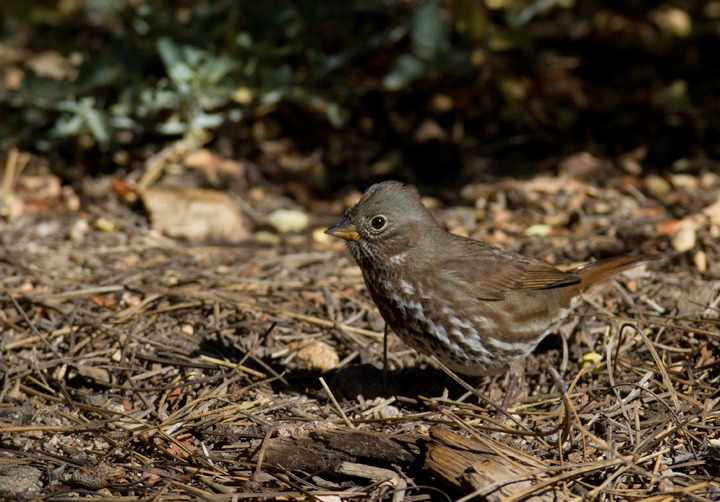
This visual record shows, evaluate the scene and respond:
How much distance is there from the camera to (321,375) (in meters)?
3.82

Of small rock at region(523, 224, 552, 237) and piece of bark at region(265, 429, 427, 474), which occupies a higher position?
small rock at region(523, 224, 552, 237)

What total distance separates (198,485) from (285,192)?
371 cm

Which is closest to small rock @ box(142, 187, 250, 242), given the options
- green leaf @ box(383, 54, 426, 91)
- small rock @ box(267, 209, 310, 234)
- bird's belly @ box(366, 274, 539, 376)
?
small rock @ box(267, 209, 310, 234)

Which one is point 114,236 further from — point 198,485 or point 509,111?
point 509,111

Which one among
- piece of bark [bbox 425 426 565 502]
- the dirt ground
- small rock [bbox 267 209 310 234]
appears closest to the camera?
piece of bark [bbox 425 426 565 502]

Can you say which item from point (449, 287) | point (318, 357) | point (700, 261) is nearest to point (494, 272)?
point (449, 287)

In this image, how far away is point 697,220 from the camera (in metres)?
4.80

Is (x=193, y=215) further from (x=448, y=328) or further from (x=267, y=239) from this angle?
(x=448, y=328)

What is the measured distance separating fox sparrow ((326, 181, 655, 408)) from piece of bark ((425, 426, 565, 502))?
627mm

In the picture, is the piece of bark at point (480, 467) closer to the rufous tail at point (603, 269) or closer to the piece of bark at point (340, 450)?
the piece of bark at point (340, 450)

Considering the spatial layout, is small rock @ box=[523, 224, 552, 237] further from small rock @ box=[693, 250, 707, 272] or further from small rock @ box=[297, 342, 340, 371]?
small rock @ box=[297, 342, 340, 371]

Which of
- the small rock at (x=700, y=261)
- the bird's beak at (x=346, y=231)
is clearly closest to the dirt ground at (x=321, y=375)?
the small rock at (x=700, y=261)

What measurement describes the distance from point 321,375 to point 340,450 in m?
0.91

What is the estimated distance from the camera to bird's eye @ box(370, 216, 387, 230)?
11.9ft
